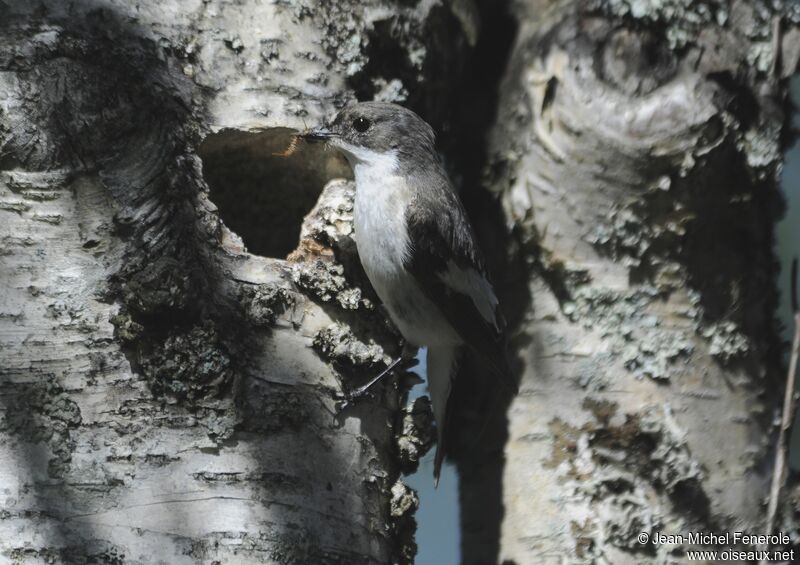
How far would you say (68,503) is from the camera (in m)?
2.13

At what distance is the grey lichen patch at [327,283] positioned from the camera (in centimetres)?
271

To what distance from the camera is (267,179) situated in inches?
131

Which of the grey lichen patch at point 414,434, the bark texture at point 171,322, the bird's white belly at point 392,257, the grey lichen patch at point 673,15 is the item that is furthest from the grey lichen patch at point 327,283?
the grey lichen patch at point 673,15

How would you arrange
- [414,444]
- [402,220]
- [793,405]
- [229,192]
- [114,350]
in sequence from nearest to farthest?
[114,350], [414,444], [793,405], [402,220], [229,192]

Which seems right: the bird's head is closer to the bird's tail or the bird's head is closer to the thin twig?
the bird's tail

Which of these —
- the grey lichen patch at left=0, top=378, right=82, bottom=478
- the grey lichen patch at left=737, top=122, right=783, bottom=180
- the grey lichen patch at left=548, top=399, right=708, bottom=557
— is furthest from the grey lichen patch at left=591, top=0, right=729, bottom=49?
the grey lichen patch at left=0, top=378, right=82, bottom=478

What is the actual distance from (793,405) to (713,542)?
21.3 inches

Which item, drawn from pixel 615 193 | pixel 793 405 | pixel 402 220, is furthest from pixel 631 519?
pixel 402 220

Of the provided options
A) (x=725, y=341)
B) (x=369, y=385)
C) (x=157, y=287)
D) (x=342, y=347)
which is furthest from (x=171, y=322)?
(x=725, y=341)

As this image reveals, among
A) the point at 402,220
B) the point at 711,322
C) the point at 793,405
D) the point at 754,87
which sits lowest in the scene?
the point at 793,405

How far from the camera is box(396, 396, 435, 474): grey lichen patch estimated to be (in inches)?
110

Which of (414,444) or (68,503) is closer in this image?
(68,503)

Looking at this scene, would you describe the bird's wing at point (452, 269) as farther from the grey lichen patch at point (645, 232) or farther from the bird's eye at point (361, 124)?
the grey lichen patch at point (645, 232)

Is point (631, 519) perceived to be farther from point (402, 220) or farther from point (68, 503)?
point (68, 503)
